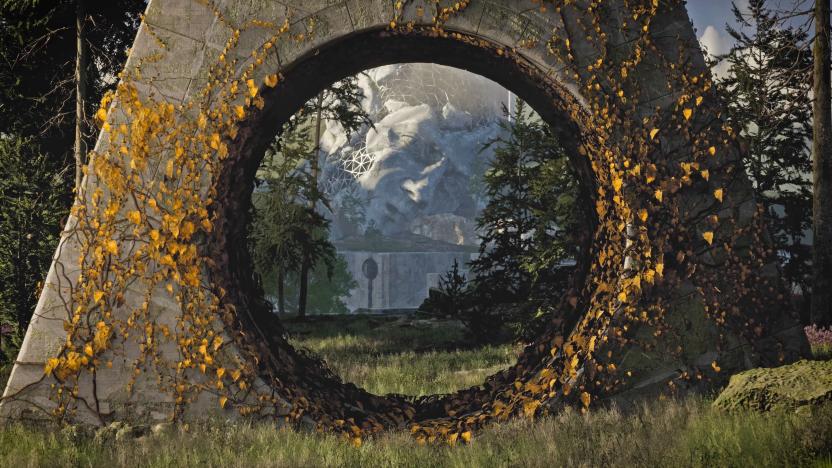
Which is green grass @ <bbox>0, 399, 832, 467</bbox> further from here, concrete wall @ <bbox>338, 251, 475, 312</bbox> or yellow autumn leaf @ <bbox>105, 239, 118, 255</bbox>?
concrete wall @ <bbox>338, 251, 475, 312</bbox>

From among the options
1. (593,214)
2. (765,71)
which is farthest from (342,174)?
(593,214)

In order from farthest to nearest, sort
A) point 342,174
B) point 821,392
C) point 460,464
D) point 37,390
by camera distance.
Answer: point 342,174, point 37,390, point 821,392, point 460,464

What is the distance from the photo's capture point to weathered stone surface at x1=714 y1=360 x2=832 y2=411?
A: 215 inches

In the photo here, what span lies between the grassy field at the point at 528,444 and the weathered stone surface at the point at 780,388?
17 centimetres

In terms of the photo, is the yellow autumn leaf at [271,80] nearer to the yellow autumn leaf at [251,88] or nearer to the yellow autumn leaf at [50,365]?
the yellow autumn leaf at [251,88]

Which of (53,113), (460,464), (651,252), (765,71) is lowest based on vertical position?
(460,464)

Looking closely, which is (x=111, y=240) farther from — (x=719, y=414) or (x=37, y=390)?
(x=719, y=414)

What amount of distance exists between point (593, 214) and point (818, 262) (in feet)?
31.4

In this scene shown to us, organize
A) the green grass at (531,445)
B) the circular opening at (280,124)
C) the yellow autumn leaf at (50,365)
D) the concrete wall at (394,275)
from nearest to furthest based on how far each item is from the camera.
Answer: the green grass at (531,445), the yellow autumn leaf at (50,365), the circular opening at (280,124), the concrete wall at (394,275)

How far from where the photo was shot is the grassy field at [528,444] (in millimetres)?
4785

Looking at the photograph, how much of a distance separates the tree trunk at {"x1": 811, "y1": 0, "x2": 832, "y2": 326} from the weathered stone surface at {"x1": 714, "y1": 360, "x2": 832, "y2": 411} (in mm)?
9274

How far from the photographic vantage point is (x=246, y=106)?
639 centimetres

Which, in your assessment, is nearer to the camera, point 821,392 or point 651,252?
point 821,392

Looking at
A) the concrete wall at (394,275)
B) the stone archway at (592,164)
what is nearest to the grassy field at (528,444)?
the stone archway at (592,164)
